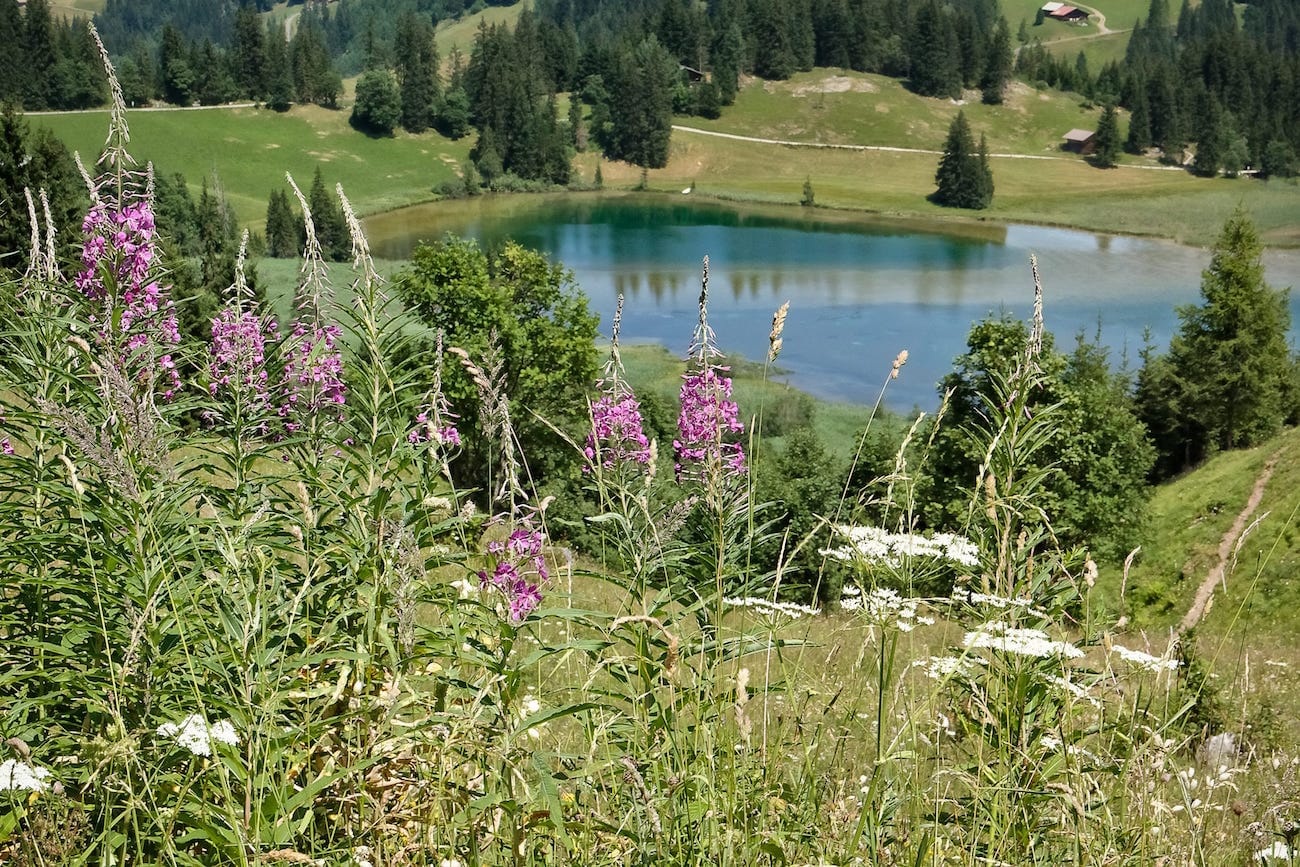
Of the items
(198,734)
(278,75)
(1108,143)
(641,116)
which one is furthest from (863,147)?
(198,734)

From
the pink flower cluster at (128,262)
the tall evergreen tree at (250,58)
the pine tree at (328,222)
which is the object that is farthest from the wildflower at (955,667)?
the tall evergreen tree at (250,58)

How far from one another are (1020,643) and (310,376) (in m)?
3.29

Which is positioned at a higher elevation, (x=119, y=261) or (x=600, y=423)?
(x=119, y=261)

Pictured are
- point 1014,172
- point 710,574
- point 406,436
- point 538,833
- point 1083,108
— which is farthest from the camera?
point 1083,108

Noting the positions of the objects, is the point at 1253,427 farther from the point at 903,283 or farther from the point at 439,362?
the point at 439,362

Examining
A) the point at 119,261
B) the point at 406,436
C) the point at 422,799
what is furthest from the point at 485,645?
the point at 119,261

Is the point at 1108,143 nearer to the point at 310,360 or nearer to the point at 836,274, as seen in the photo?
the point at 836,274

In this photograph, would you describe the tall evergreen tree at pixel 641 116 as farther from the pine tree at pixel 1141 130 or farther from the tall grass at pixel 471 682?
the tall grass at pixel 471 682

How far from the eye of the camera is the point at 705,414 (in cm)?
480

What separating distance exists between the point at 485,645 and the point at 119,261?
372 centimetres

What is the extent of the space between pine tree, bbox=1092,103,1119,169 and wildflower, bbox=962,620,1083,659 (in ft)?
590

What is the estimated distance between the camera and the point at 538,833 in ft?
10.9

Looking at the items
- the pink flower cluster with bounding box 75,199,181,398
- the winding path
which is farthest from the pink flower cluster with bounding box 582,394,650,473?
the winding path

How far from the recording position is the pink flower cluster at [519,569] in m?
3.40
